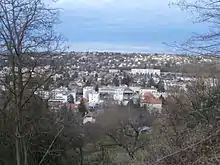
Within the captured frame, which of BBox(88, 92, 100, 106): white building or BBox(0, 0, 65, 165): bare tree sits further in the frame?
BBox(88, 92, 100, 106): white building

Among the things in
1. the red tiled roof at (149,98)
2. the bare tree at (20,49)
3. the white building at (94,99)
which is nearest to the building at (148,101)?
the red tiled roof at (149,98)

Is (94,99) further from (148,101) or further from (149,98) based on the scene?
(149,98)

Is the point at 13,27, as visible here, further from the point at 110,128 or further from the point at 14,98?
the point at 110,128

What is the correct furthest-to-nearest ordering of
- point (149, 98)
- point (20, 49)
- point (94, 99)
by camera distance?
point (94, 99)
point (149, 98)
point (20, 49)

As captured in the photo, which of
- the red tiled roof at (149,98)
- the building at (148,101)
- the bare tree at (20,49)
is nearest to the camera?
the bare tree at (20,49)

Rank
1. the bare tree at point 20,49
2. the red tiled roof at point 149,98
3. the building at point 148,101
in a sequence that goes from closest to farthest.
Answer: the bare tree at point 20,49 → the building at point 148,101 → the red tiled roof at point 149,98

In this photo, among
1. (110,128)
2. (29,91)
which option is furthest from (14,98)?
(110,128)

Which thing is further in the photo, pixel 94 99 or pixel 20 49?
pixel 94 99

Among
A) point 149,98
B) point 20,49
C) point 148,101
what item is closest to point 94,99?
point 148,101

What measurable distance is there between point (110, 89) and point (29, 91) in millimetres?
26865

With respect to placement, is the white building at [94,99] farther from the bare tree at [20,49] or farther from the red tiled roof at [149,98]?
the bare tree at [20,49]

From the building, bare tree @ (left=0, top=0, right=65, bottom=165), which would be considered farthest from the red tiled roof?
bare tree @ (left=0, top=0, right=65, bottom=165)

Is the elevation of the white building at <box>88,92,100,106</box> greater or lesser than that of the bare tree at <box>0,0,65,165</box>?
lesser

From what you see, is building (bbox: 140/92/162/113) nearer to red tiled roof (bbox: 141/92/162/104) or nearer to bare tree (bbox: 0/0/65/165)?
red tiled roof (bbox: 141/92/162/104)
